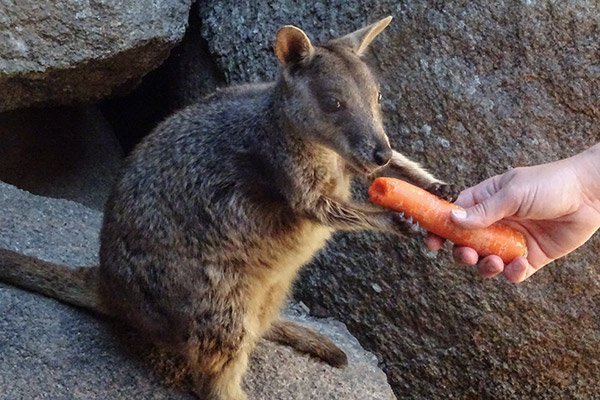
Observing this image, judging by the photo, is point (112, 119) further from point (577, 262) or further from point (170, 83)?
point (577, 262)

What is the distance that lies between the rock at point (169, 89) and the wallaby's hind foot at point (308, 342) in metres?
1.48

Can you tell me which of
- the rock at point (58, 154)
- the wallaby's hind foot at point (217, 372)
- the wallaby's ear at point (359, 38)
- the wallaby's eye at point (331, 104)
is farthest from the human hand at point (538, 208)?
the rock at point (58, 154)

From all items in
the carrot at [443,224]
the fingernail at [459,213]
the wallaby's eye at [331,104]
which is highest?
the wallaby's eye at [331,104]

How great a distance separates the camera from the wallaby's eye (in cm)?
314

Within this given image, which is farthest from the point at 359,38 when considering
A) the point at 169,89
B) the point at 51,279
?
the point at 169,89

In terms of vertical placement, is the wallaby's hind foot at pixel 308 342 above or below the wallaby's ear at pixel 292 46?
below

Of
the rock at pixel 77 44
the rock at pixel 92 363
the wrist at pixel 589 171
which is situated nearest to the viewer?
the wrist at pixel 589 171

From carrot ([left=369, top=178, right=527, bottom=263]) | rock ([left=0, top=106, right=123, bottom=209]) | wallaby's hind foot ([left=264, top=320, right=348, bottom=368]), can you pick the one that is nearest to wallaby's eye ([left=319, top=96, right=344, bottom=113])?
carrot ([left=369, top=178, right=527, bottom=263])

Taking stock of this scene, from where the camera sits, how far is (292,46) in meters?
3.21

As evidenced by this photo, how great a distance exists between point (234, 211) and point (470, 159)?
1.12 metres

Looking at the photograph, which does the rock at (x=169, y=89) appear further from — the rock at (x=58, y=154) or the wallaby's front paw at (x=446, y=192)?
the wallaby's front paw at (x=446, y=192)

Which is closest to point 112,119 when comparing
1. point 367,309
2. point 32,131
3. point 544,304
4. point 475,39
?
point 32,131

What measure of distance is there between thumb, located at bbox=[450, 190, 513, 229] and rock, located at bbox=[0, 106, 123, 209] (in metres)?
2.66

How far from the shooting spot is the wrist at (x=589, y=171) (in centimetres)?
305
